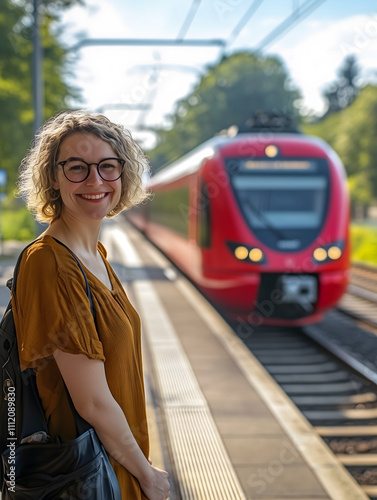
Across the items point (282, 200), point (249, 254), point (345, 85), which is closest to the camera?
point (249, 254)

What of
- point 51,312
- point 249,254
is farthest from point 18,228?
point 51,312

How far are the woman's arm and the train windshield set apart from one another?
23.4ft

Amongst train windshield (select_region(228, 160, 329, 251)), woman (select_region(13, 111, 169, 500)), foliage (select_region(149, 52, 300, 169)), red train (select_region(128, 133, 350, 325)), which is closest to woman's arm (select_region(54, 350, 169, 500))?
woman (select_region(13, 111, 169, 500))

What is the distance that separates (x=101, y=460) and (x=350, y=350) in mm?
7354

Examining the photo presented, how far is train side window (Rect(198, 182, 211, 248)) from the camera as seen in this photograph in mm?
9210

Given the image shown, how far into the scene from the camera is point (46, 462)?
1646 mm

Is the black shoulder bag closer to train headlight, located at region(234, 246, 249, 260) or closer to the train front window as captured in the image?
train headlight, located at region(234, 246, 249, 260)

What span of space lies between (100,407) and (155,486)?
32 cm

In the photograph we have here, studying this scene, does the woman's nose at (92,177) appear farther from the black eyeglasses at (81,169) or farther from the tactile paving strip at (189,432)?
the tactile paving strip at (189,432)

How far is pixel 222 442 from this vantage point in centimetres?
484

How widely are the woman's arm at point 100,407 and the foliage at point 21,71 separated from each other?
12136 mm

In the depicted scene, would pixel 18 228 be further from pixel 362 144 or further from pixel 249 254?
pixel 362 144

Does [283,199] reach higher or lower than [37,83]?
lower

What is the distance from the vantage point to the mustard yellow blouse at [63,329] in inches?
64.1
